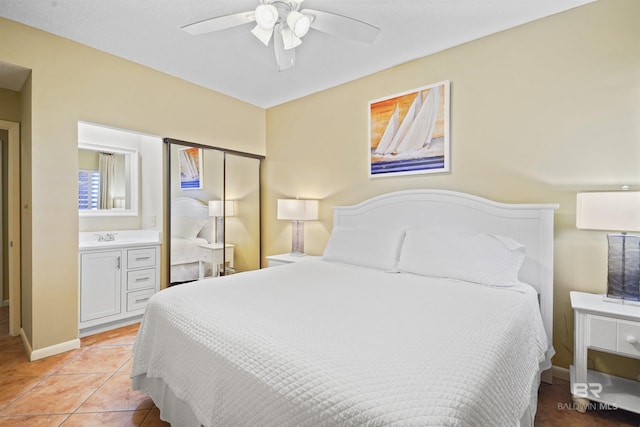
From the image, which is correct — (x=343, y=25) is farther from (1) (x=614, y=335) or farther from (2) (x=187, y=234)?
(2) (x=187, y=234)

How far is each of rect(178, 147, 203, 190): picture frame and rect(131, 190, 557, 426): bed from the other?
5.89 feet

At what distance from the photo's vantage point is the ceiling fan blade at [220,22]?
6.05ft

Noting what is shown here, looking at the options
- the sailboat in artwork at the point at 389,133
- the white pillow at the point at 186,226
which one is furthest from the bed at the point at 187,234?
the sailboat in artwork at the point at 389,133

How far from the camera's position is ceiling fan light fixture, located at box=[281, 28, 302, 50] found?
196 centimetres

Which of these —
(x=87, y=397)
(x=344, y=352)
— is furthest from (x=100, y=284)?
(x=344, y=352)

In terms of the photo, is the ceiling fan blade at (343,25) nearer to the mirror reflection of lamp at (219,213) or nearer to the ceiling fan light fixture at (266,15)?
the ceiling fan light fixture at (266,15)

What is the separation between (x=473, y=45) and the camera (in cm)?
264

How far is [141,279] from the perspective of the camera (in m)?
3.30

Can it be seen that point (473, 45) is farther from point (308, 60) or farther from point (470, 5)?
point (308, 60)

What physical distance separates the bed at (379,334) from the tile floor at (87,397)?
0.64 ft

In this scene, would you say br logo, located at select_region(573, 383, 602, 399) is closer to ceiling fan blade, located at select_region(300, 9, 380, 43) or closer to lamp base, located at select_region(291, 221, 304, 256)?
ceiling fan blade, located at select_region(300, 9, 380, 43)

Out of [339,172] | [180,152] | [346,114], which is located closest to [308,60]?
[346,114]

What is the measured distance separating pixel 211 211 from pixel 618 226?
144 inches

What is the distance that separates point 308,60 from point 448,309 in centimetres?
256
